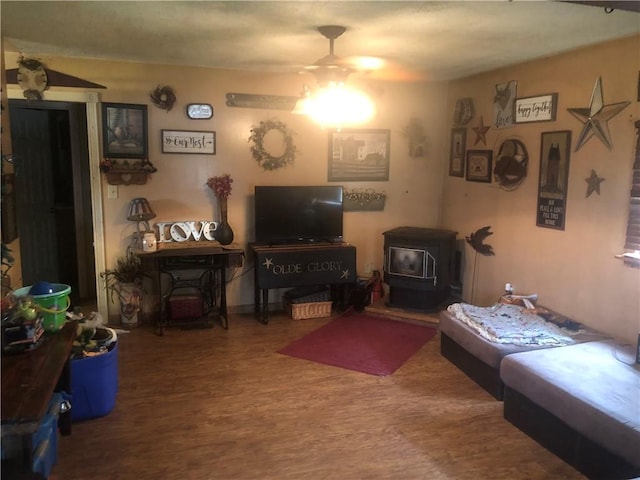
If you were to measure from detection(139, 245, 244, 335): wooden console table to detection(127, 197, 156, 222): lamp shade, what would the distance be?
0.32 meters

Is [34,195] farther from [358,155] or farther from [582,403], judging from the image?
[582,403]

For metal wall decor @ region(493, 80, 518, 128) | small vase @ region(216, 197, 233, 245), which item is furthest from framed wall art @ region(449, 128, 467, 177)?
small vase @ region(216, 197, 233, 245)

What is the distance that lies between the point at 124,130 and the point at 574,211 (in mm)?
3599

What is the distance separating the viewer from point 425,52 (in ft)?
12.0

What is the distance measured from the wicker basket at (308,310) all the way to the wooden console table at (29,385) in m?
2.41

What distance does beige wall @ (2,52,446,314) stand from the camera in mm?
4281

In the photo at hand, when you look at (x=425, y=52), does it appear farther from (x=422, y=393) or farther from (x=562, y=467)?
(x=562, y=467)

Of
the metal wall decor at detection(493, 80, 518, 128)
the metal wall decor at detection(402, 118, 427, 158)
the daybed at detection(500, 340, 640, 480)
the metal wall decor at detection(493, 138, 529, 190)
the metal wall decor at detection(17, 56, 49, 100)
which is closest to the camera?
the daybed at detection(500, 340, 640, 480)

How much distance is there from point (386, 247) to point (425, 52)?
70.1 inches

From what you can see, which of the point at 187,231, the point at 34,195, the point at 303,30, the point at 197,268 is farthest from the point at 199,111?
the point at 34,195

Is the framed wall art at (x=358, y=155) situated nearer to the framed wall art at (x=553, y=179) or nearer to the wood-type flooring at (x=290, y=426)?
the framed wall art at (x=553, y=179)

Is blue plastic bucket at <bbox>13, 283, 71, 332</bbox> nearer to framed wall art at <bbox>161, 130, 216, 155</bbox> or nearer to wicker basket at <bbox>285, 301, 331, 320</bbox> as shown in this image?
framed wall art at <bbox>161, 130, 216, 155</bbox>

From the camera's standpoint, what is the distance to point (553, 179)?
12.3 ft

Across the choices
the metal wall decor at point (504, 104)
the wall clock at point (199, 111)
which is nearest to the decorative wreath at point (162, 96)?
the wall clock at point (199, 111)
